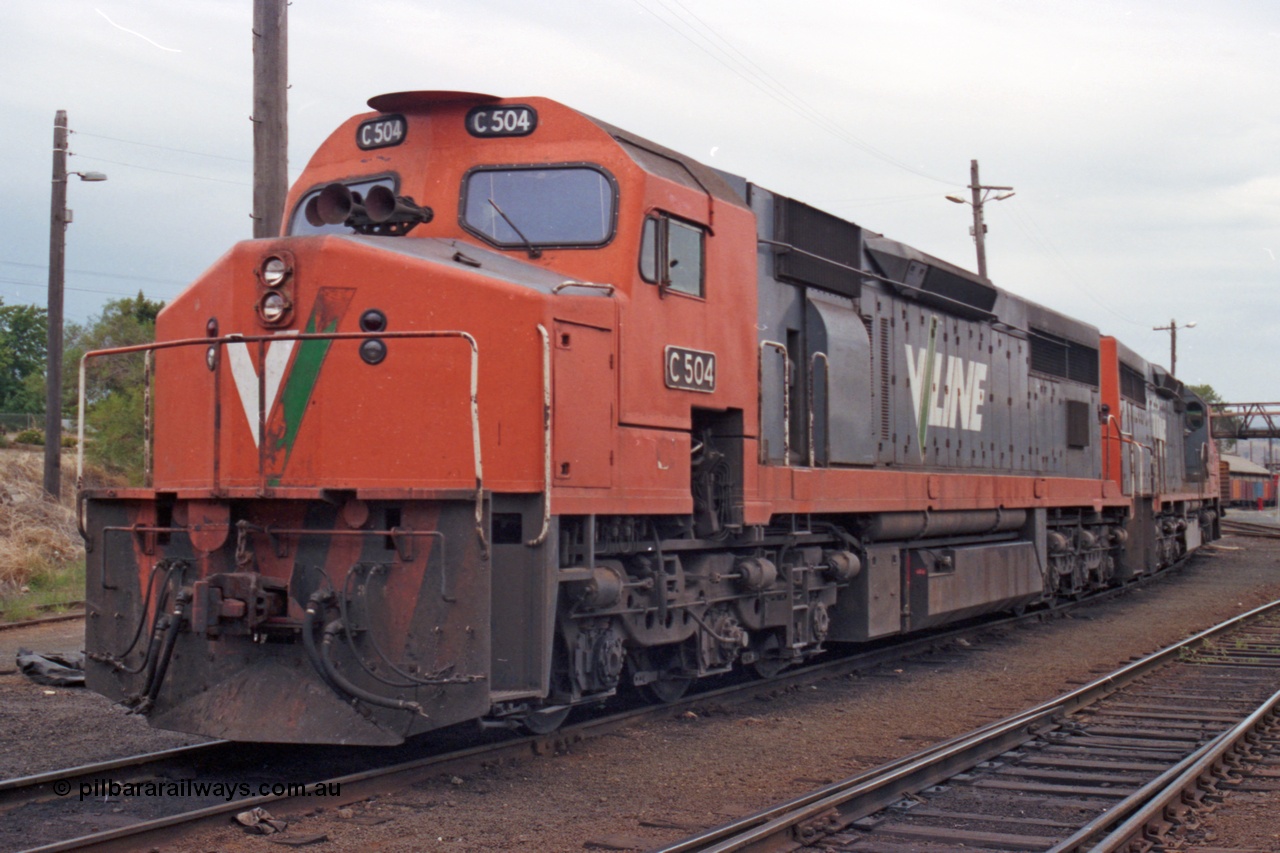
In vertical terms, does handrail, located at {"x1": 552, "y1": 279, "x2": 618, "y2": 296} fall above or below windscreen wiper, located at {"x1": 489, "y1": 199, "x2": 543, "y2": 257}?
below

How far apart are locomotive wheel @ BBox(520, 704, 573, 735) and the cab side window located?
2490 mm

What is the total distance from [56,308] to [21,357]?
46.5 m

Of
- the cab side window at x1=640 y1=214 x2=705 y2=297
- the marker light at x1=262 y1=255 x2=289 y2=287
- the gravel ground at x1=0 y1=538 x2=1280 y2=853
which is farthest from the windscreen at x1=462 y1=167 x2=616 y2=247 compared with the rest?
the gravel ground at x1=0 y1=538 x2=1280 y2=853

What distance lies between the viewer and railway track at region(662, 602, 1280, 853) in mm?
5504

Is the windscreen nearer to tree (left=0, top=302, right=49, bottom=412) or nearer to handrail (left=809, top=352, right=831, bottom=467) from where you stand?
handrail (left=809, top=352, right=831, bottom=467)

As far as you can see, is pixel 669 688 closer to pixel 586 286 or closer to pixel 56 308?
pixel 586 286

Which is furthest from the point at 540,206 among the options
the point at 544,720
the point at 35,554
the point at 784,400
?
the point at 35,554

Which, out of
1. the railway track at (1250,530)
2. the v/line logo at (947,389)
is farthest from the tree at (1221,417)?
the v/line logo at (947,389)

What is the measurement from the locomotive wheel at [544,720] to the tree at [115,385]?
8.23 meters

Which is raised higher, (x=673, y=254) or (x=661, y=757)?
(x=673, y=254)

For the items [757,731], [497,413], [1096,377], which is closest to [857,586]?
[757,731]

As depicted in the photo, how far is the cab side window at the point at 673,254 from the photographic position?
7.21 metres

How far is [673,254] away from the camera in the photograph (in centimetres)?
750

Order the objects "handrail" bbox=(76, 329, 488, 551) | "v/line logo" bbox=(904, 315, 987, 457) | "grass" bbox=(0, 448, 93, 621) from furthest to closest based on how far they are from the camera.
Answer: "grass" bbox=(0, 448, 93, 621), "v/line logo" bbox=(904, 315, 987, 457), "handrail" bbox=(76, 329, 488, 551)
